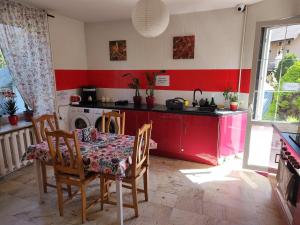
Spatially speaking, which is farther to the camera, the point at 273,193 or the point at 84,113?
the point at 84,113

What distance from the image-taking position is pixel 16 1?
2.75 meters

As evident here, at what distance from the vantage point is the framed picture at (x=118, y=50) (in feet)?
12.6

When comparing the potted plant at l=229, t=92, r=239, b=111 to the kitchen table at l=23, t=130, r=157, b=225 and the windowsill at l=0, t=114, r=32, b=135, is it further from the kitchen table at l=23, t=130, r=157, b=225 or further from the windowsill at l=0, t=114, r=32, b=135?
the windowsill at l=0, t=114, r=32, b=135

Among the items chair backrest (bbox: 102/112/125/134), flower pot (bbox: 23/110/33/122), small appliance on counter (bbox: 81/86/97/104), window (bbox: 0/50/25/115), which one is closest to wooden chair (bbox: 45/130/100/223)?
chair backrest (bbox: 102/112/125/134)

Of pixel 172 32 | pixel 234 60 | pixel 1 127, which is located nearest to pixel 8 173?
pixel 1 127

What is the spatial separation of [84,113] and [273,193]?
311cm

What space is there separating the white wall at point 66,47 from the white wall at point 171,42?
187mm

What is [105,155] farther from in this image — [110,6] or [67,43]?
[67,43]

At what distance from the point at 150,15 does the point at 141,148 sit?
1209 mm

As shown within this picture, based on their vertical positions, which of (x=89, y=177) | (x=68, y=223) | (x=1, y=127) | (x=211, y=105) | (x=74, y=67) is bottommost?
(x=68, y=223)

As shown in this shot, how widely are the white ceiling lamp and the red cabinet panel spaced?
1.74 meters

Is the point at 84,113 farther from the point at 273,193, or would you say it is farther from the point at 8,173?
the point at 273,193

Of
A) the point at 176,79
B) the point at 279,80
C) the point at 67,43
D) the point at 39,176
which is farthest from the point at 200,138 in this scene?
the point at 67,43

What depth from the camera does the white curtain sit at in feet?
8.75
